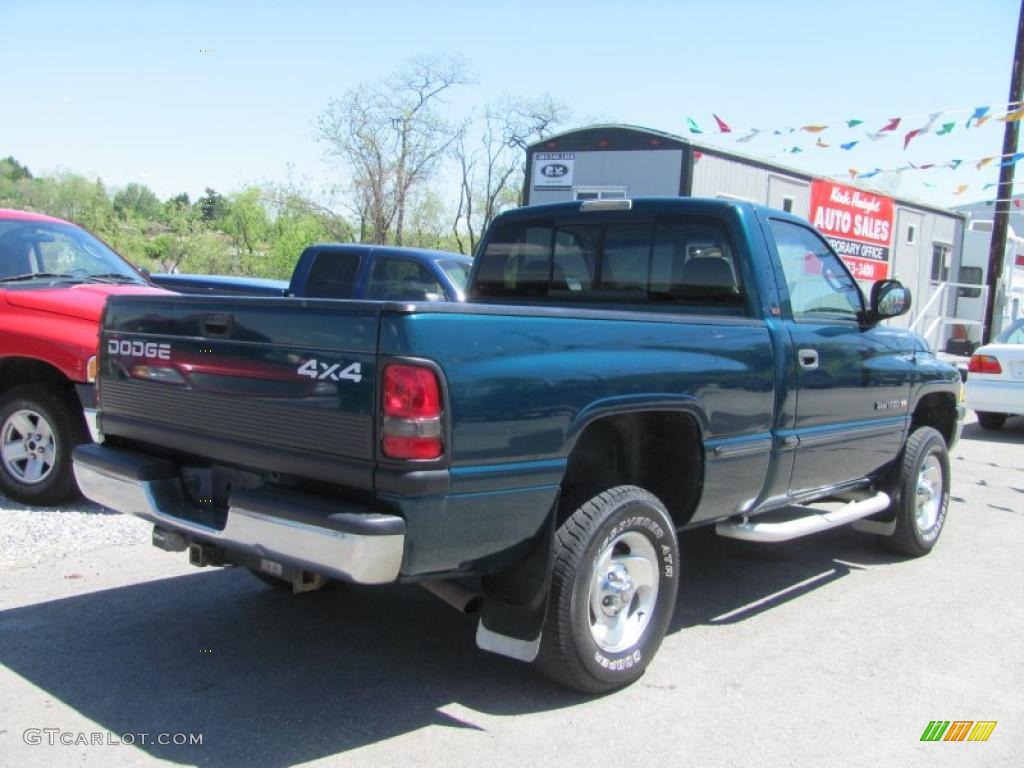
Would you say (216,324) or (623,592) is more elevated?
(216,324)

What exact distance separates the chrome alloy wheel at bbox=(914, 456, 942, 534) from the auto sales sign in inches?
469

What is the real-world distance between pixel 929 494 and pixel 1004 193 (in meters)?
11.4

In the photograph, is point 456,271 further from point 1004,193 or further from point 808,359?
point 1004,193

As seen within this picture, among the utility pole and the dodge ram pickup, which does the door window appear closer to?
the dodge ram pickup

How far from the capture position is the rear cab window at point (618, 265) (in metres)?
4.71

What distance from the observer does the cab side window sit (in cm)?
488

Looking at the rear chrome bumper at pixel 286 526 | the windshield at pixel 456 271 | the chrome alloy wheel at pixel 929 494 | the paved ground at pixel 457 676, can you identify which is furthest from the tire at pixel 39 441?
Answer: the chrome alloy wheel at pixel 929 494

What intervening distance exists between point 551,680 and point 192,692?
1.39 metres

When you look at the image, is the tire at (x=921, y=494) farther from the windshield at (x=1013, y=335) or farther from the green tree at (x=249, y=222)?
the green tree at (x=249, y=222)

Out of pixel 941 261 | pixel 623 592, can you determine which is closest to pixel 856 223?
pixel 941 261

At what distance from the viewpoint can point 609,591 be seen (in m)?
3.76

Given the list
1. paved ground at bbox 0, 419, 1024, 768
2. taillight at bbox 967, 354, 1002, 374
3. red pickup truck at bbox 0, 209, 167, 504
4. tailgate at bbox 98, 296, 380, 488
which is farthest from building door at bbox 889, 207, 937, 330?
tailgate at bbox 98, 296, 380, 488

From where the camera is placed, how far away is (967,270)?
2403 cm

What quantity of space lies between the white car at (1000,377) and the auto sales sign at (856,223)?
19.6 feet
